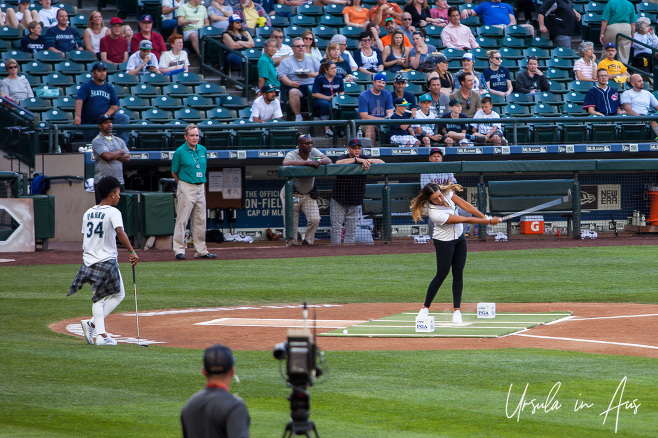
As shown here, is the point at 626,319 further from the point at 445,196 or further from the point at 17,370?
the point at 17,370

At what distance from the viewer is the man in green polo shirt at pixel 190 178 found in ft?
55.4

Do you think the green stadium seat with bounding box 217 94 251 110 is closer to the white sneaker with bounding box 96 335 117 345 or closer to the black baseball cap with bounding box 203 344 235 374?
the white sneaker with bounding box 96 335 117 345

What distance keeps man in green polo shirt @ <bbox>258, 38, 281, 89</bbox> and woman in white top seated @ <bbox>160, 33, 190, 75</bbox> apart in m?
1.99

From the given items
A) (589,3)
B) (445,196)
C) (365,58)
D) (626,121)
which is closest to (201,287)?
(445,196)

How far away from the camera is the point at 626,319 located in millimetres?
11461

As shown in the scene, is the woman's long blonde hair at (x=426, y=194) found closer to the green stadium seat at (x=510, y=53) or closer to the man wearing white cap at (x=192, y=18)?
the man wearing white cap at (x=192, y=18)

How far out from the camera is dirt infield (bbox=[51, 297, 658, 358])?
990 cm

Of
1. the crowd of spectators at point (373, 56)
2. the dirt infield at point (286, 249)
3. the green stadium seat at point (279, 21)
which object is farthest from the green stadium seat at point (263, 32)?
the dirt infield at point (286, 249)

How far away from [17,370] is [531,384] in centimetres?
461

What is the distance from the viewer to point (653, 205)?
20984 millimetres

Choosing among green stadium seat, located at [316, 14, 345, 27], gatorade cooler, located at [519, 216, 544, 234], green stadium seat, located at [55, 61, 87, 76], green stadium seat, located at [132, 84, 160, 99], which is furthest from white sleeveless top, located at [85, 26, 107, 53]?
gatorade cooler, located at [519, 216, 544, 234]

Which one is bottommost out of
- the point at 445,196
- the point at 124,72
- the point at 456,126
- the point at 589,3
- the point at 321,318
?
the point at 321,318

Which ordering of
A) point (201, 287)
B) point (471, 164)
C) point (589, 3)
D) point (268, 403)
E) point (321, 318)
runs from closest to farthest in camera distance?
point (268, 403)
point (321, 318)
point (201, 287)
point (471, 164)
point (589, 3)

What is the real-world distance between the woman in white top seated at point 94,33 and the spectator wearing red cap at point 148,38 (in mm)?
690
